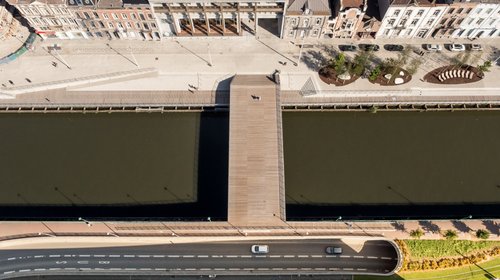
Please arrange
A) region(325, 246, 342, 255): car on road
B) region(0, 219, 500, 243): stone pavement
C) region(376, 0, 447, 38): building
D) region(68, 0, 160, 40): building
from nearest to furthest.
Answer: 1. region(0, 219, 500, 243): stone pavement
2. region(325, 246, 342, 255): car on road
3. region(376, 0, 447, 38): building
4. region(68, 0, 160, 40): building

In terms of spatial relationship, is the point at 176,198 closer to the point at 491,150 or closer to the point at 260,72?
the point at 260,72

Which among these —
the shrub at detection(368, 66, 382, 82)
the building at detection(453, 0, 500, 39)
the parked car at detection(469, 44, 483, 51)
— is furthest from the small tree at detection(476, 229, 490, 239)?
the building at detection(453, 0, 500, 39)

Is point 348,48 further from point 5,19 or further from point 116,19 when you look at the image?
point 5,19

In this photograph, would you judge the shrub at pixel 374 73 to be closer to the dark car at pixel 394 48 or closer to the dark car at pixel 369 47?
the dark car at pixel 369 47

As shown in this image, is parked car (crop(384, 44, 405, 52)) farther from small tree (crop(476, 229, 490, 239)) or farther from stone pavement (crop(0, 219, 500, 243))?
small tree (crop(476, 229, 490, 239))

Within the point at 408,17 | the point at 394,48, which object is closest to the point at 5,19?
the point at 394,48

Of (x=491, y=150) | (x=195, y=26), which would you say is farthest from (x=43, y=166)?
(x=491, y=150)
